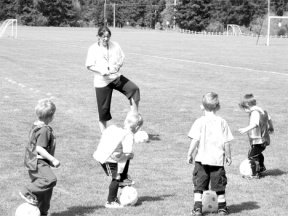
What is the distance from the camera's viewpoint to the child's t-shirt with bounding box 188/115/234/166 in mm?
6355

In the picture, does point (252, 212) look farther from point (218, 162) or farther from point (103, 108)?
point (103, 108)

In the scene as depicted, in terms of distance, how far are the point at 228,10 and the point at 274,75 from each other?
343 ft

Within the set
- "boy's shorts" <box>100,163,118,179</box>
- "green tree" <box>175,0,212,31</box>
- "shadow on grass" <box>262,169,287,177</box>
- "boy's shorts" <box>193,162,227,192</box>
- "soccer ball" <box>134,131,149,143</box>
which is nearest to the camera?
"boy's shorts" <box>193,162,227,192</box>

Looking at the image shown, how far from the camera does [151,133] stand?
11703 mm

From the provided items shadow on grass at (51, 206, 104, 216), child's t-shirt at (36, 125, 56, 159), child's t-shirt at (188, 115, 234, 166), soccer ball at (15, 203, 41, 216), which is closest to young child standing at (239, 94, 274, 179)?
child's t-shirt at (188, 115, 234, 166)

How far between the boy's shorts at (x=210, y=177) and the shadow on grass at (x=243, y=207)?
454 mm

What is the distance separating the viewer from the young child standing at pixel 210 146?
6.34 m

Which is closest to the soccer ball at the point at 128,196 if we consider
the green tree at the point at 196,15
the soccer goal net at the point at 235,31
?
the soccer goal net at the point at 235,31

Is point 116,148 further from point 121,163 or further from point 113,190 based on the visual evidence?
point 113,190

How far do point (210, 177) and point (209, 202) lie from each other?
0.31 m

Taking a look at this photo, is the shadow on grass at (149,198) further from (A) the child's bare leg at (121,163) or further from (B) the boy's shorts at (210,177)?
(B) the boy's shorts at (210,177)

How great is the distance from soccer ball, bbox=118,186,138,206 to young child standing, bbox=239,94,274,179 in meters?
1.84

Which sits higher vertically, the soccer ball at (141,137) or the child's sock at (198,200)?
the child's sock at (198,200)

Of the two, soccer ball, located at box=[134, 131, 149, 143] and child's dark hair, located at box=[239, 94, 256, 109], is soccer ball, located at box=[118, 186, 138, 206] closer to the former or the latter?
child's dark hair, located at box=[239, 94, 256, 109]
